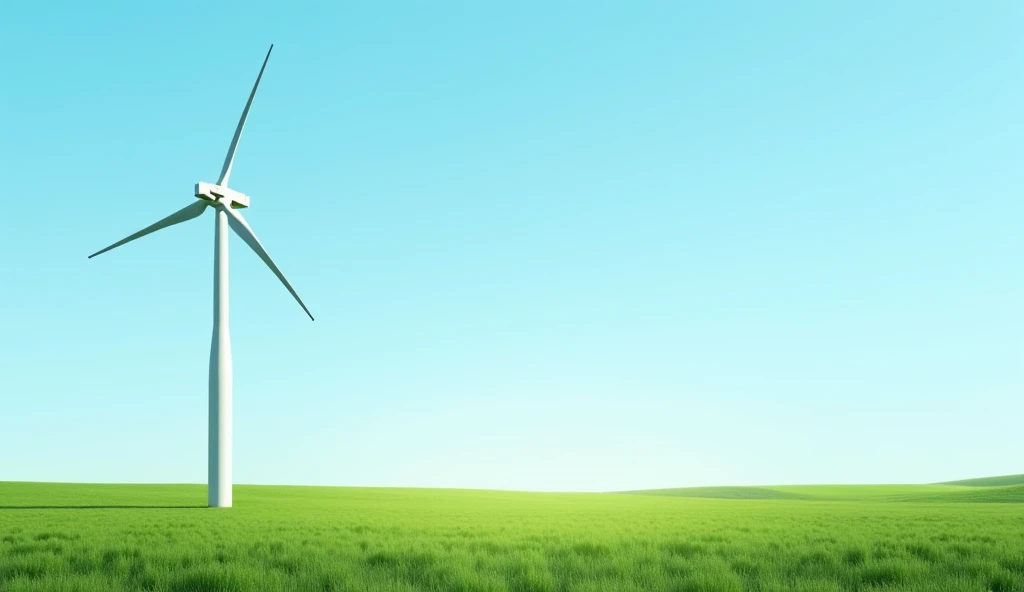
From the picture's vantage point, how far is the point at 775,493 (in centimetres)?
11606

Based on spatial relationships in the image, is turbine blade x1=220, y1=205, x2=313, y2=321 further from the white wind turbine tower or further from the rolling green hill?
the rolling green hill

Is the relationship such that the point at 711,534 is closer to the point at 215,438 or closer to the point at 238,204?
the point at 215,438

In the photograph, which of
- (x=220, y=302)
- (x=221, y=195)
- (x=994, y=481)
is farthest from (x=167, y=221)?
(x=994, y=481)

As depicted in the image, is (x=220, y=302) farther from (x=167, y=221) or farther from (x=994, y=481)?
(x=994, y=481)

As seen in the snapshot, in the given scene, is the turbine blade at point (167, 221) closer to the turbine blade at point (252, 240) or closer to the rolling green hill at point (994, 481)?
the turbine blade at point (252, 240)

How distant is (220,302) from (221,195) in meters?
7.55

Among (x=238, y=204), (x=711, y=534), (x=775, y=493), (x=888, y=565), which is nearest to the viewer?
(x=888, y=565)

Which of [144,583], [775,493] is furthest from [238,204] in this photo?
[775,493]

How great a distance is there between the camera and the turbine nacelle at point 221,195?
145ft

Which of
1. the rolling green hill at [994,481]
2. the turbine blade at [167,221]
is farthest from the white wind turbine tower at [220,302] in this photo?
the rolling green hill at [994,481]

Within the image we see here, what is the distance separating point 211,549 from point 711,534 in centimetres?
1165

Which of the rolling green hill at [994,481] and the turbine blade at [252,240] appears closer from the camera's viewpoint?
the turbine blade at [252,240]

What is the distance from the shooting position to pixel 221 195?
45125 millimetres

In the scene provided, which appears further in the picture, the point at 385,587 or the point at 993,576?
the point at 993,576
